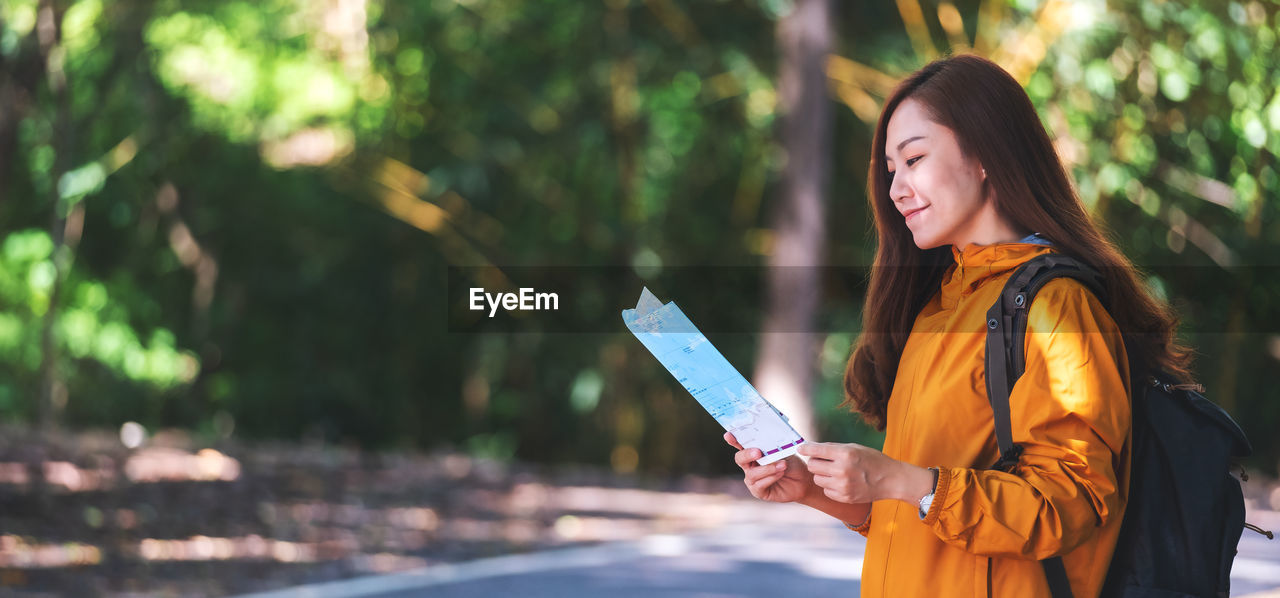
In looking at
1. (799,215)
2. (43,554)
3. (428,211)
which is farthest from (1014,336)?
(428,211)

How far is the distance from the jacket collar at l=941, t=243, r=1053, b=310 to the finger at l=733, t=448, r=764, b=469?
14.4 inches

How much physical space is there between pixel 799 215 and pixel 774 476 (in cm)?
1044

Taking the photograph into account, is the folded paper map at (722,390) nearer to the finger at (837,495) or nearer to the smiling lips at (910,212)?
the finger at (837,495)

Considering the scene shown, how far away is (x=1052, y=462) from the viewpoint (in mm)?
1596

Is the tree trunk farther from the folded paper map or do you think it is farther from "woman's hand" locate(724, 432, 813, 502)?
the folded paper map

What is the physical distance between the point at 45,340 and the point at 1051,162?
38.7ft

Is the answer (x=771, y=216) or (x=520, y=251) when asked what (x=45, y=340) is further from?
(x=771, y=216)

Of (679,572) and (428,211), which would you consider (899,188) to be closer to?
(679,572)

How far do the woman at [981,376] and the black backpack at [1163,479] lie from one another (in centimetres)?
2

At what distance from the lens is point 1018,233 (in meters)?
1.82

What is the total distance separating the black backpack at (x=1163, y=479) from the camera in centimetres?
166

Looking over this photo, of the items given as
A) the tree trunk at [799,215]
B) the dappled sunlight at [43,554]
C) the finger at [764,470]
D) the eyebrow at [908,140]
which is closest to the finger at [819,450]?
the finger at [764,470]

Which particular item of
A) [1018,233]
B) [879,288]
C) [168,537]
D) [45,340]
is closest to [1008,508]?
[1018,233]

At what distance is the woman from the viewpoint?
1.60 m
